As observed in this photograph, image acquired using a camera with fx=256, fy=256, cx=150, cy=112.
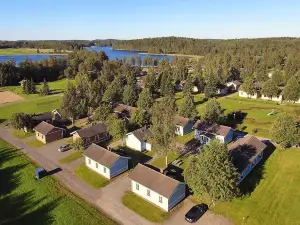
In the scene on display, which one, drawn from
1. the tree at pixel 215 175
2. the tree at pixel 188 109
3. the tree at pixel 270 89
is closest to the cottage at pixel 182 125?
the tree at pixel 188 109

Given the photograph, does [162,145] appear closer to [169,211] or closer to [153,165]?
[153,165]

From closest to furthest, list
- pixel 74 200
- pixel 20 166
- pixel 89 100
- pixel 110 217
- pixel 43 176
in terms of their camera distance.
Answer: pixel 110 217 < pixel 74 200 < pixel 43 176 < pixel 20 166 < pixel 89 100

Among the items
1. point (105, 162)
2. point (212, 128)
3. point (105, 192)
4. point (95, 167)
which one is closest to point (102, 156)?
point (105, 162)

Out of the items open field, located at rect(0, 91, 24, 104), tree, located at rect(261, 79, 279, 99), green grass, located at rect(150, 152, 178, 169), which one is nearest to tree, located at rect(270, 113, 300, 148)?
green grass, located at rect(150, 152, 178, 169)

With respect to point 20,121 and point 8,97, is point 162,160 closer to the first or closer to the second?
point 20,121

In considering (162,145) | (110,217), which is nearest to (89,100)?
(162,145)

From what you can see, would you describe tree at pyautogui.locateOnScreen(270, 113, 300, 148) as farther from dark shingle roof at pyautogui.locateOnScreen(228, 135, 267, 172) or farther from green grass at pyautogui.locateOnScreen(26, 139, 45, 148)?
green grass at pyautogui.locateOnScreen(26, 139, 45, 148)
